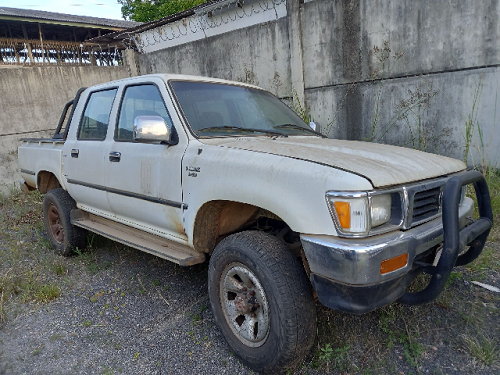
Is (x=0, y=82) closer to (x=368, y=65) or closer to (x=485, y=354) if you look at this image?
(x=368, y=65)

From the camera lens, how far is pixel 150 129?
8.57 feet

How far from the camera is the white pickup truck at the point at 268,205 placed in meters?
1.89

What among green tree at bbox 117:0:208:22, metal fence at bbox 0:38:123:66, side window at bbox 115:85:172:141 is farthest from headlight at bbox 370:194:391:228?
green tree at bbox 117:0:208:22

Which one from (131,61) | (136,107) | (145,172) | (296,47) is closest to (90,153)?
(136,107)

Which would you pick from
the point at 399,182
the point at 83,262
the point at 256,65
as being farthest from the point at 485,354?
the point at 256,65

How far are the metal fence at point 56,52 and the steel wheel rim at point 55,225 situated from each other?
37.5 ft

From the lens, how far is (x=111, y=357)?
2.51m

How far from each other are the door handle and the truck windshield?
79 cm

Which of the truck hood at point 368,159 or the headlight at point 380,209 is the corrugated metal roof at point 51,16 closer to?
the truck hood at point 368,159

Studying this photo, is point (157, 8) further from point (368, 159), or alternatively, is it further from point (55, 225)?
point (368, 159)

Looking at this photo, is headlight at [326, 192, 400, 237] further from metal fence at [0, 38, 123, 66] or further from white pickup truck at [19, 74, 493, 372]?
metal fence at [0, 38, 123, 66]

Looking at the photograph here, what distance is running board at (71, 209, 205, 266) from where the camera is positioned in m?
2.75

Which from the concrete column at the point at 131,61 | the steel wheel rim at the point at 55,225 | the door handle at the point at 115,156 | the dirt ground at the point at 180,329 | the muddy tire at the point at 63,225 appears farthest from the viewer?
the concrete column at the point at 131,61

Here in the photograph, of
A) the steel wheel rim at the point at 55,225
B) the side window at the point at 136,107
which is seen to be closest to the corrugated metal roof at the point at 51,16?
the steel wheel rim at the point at 55,225
